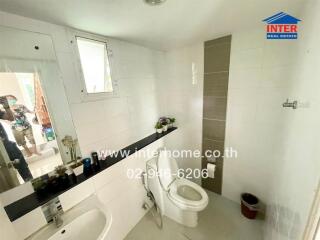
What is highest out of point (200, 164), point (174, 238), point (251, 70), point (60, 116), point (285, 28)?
point (285, 28)

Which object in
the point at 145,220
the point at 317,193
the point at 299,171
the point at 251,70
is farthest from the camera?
the point at 145,220

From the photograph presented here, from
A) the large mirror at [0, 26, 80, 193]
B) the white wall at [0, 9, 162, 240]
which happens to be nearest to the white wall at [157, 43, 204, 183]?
the white wall at [0, 9, 162, 240]

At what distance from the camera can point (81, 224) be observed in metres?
1.00

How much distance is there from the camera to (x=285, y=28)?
48.1 inches

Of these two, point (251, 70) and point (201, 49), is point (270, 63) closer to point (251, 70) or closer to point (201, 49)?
point (251, 70)

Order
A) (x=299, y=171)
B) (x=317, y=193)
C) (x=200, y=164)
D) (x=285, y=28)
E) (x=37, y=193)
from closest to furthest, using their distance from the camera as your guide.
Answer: (x=317, y=193) < (x=299, y=171) < (x=37, y=193) < (x=285, y=28) < (x=200, y=164)

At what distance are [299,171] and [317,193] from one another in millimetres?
256

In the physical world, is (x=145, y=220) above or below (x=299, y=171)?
below

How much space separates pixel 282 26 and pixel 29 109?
2.17 m

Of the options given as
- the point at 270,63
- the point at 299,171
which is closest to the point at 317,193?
the point at 299,171

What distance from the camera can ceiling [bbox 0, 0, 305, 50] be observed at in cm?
80

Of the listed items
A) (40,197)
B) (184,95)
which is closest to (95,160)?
(40,197)
